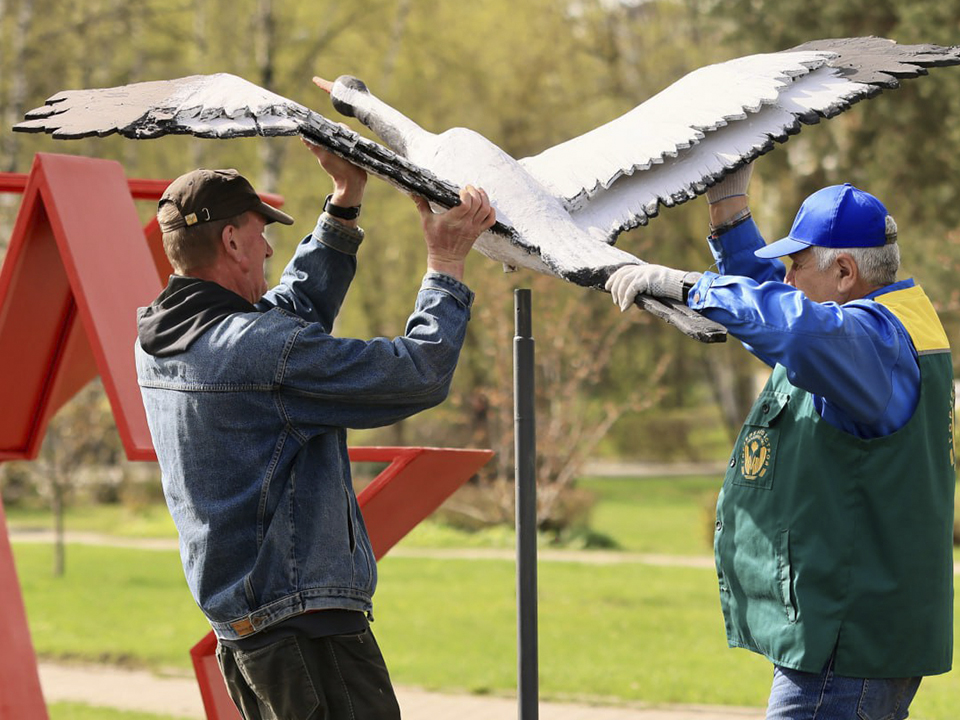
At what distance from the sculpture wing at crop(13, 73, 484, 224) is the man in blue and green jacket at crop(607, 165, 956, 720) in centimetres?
53

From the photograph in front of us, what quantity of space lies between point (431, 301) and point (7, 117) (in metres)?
14.3

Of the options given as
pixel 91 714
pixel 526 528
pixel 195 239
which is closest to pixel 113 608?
pixel 91 714

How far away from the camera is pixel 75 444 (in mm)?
12953

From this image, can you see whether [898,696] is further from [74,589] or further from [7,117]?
[7,117]

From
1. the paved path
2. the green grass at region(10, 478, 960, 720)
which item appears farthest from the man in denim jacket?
the green grass at region(10, 478, 960, 720)

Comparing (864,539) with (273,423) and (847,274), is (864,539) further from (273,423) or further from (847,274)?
(273,423)

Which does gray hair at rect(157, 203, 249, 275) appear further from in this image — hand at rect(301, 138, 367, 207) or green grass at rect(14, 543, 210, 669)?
green grass at rect(14, 543, 210, 669)

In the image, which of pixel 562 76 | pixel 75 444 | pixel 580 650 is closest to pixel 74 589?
pixel 75 444

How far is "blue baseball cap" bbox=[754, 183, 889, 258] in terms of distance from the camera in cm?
243

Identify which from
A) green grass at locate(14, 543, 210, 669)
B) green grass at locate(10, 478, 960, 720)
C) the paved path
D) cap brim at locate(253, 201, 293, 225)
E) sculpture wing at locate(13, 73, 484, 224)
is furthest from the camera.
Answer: green grass at locate(14, 543, 210, 669)

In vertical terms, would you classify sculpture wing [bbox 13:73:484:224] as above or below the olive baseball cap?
above

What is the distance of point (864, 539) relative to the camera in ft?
7.86

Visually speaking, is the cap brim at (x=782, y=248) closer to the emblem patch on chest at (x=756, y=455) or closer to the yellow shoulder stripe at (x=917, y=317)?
the yellow shoulder stripe at (x=917, y=317)

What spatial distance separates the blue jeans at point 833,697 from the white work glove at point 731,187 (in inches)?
46.1
